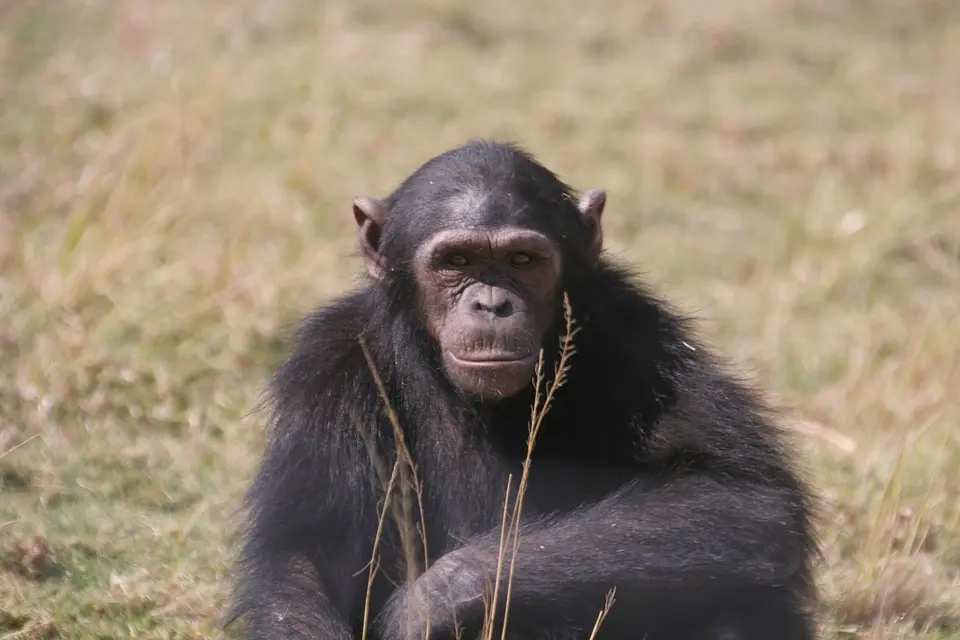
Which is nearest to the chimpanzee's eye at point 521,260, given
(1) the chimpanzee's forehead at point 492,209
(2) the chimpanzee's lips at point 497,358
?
(1) the chimpanzee's forehead at point 492,209

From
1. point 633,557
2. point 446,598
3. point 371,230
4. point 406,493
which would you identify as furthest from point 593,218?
point 446,598

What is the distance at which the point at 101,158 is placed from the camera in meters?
9.48

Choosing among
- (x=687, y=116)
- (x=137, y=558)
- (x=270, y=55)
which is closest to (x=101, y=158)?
(x=270, y=55)

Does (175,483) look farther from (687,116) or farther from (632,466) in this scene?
(687,116)

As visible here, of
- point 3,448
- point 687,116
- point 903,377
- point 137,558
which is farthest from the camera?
point 687,116

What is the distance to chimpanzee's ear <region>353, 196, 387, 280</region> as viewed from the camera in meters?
5.66

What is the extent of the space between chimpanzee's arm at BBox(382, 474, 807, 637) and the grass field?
3.52 feet

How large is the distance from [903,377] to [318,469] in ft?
13.1

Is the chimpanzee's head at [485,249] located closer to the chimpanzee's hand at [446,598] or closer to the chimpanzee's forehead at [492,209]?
the chimpanzee's forehead at [492,209]

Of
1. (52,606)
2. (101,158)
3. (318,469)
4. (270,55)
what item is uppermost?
(270,55)

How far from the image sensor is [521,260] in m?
5.26

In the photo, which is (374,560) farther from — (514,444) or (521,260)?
(521,260)

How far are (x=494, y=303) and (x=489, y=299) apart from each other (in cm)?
3

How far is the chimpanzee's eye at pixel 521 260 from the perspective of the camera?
5.25m
